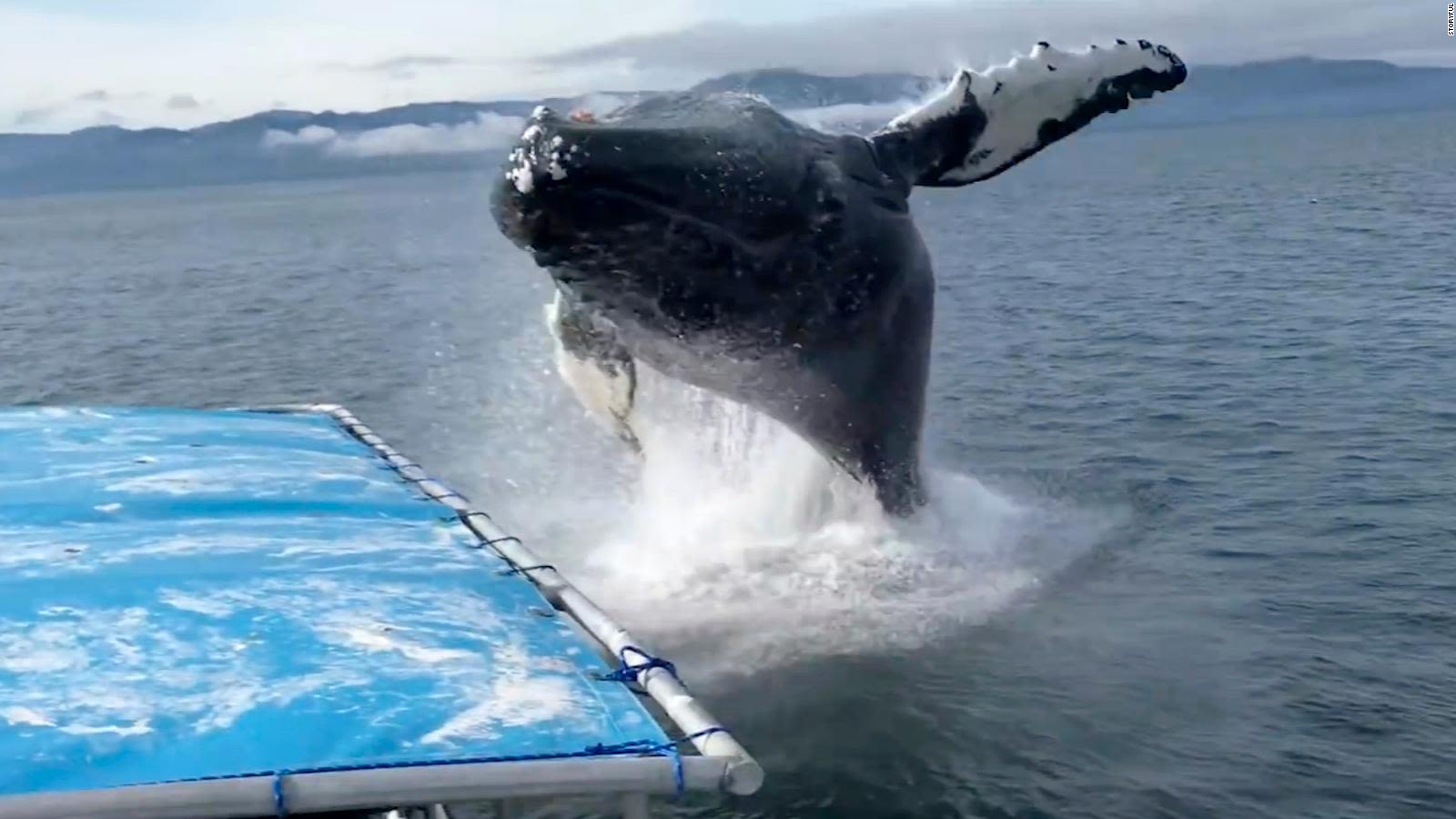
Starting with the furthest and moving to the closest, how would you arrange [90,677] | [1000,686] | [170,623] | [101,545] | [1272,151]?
[1272,151] < [1000,686] < [101,545] < [170,623] < [90,677]

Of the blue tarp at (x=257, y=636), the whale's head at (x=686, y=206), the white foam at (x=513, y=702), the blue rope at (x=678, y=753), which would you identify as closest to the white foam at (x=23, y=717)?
the blue tarp at (x=257, y=636)

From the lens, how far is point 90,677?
5344 mm

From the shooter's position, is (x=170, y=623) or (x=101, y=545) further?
(x=101, y=545)

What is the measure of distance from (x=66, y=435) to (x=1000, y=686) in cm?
666

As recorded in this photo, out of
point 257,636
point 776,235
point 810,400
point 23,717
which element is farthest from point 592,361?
point 23,717

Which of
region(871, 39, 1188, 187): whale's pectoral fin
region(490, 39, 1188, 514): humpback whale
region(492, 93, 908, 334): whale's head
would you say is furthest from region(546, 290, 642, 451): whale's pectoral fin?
region(871, 39, 1188, 187): whale's pectoral fin

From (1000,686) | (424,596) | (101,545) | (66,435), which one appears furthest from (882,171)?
(66,435)

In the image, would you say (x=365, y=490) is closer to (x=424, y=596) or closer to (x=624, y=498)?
(x=424, y=596)

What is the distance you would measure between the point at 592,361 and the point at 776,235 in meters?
2.44

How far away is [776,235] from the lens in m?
8.29

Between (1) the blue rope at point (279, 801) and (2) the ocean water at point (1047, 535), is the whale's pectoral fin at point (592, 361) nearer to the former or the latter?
(2) the ocean water at point (1047, 535)

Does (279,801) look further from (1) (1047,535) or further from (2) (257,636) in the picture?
(1) (1047,535)

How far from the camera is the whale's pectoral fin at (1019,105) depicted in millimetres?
10023

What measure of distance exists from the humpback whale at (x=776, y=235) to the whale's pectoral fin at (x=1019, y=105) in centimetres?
1
